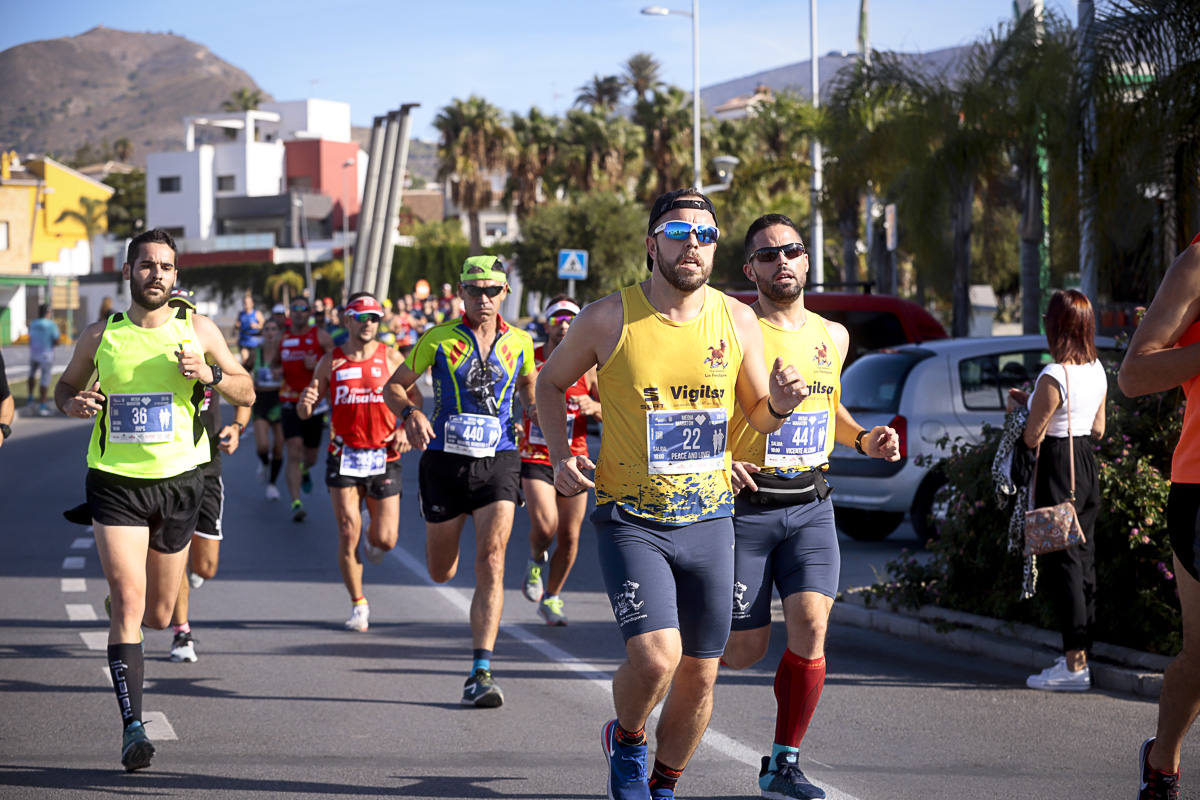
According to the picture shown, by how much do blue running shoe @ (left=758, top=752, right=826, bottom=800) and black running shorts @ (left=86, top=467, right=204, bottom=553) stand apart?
8.92 ft

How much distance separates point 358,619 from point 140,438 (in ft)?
10.3

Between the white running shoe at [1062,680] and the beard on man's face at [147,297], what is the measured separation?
448 centimetres

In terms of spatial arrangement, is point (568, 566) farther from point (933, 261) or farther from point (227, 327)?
point (227, 327)

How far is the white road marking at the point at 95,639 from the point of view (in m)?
8.65

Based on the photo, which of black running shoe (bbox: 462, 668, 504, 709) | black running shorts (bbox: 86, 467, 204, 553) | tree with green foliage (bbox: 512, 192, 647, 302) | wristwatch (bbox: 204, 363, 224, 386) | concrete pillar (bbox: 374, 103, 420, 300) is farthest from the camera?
tree with green foliage (bbox: 512, 192, 647, 302)

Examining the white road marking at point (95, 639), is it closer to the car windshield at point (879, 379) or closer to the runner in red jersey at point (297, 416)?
the runner in red jersey at point (297, 416)

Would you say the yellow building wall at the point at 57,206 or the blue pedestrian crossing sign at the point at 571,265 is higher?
the yellow building wall at the point at 57,206

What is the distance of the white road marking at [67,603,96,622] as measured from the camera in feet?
31.8

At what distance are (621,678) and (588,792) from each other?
879 mm

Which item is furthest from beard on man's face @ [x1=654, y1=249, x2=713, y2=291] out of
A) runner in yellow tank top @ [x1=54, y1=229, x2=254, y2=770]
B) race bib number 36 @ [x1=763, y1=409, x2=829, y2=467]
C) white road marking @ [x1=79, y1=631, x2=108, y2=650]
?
white road marking @ [x1=79, y1=631, x2=108, y2=650]

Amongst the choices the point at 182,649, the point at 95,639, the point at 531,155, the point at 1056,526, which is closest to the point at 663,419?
the point at 1056,526

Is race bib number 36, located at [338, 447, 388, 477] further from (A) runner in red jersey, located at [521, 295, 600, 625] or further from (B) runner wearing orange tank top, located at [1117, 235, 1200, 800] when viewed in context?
(B) runner wearing orange tank top, located at [1117, 235, 1200, 800]

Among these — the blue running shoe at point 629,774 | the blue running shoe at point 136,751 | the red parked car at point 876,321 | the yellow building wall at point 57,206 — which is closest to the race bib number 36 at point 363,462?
the blue running shoe at point 136,751

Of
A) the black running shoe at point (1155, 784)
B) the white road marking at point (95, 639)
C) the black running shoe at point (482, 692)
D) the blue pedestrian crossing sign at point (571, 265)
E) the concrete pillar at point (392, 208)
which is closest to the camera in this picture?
the black running shoe at point (1155, 784)
